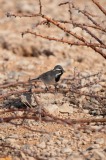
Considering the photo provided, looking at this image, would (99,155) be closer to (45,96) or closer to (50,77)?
(50,77)

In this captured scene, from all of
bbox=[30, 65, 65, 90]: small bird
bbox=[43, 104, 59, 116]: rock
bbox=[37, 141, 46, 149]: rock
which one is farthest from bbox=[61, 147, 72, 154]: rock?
bbox=[30, 65, 65, 90]: small bird

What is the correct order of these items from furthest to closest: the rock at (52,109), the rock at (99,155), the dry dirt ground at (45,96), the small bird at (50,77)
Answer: the small bird at (50,77), the rock at (52,109), the dry dirt ground at (45,96), the rock at (99,155)

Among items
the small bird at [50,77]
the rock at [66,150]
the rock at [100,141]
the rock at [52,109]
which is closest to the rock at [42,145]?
the rock at [66,150]

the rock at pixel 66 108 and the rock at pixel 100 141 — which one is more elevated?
the rock at pixel 66 108

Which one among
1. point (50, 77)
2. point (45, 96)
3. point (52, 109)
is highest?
point (50, 77)

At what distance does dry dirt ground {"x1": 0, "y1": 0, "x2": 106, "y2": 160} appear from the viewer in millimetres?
3887

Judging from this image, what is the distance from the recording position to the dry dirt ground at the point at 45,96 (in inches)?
153

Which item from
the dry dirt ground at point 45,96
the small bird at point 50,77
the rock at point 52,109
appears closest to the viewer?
the dry dirt ground at point 45,96

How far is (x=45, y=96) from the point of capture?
4918mm

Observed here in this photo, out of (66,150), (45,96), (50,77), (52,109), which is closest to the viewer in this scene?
(66,150)

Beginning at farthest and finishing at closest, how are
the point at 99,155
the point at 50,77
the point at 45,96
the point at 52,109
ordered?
the point at 45,96
the point at 50,77
the point at 52,109
the point at 99,155

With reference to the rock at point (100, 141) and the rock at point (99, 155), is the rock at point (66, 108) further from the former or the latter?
the rock at point (99, 155)

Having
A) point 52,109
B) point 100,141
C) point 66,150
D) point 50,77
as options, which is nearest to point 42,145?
point 66,150


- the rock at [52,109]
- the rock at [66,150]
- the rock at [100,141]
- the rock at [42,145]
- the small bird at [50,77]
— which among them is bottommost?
the rock at [66,150]
